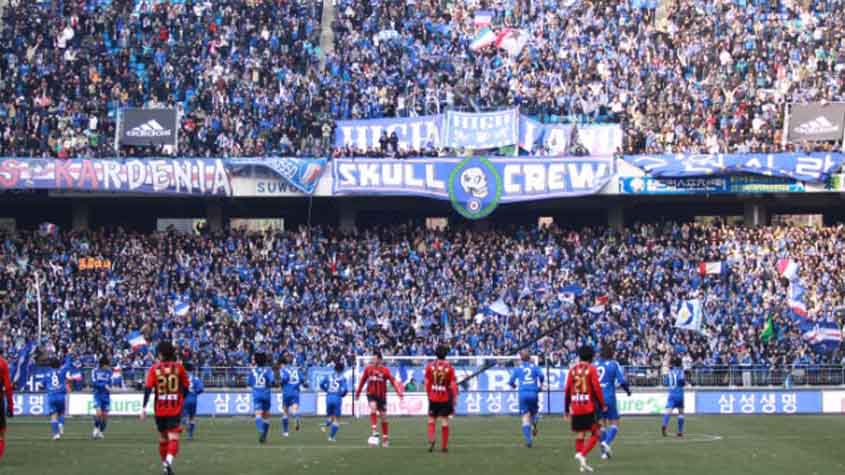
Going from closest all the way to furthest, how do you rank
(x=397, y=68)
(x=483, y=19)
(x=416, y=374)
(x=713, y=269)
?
(x=416, y=374), (x=713, y=269), (x=397, y=68), (x=483, y=19)

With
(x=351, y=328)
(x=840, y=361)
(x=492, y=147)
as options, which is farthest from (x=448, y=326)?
(x=840, y=361)

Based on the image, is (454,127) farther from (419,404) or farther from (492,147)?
(419,404)

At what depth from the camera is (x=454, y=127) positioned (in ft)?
190

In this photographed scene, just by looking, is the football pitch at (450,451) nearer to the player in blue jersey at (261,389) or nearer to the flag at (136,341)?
the player in blue jersey at (261,389)

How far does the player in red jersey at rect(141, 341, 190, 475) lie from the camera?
23.1 metres

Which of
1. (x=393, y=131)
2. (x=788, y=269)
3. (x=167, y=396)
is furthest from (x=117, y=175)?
(x=167, y=396)

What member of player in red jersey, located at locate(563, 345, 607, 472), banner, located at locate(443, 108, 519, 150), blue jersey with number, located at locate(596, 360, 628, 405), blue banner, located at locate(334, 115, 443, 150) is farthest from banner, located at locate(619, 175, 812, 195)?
player in red jersey, located at locate(563, 345, 607, 472)

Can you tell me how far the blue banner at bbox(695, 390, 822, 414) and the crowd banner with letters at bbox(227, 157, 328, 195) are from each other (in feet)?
63.3

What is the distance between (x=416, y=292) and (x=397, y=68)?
11.7m

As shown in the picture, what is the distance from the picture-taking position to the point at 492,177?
5641 centimetres

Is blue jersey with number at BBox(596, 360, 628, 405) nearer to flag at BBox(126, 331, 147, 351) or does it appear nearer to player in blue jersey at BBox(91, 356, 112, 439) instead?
player in blue jersey at BBox(91, 356, 112, 439)

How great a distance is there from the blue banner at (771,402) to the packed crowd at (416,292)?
9.55 ft

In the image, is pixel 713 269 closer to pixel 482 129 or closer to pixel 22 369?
pixel 482 129

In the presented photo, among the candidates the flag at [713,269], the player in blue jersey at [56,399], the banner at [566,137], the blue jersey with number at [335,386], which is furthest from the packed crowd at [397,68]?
the blue jersey with number at [335,386]
